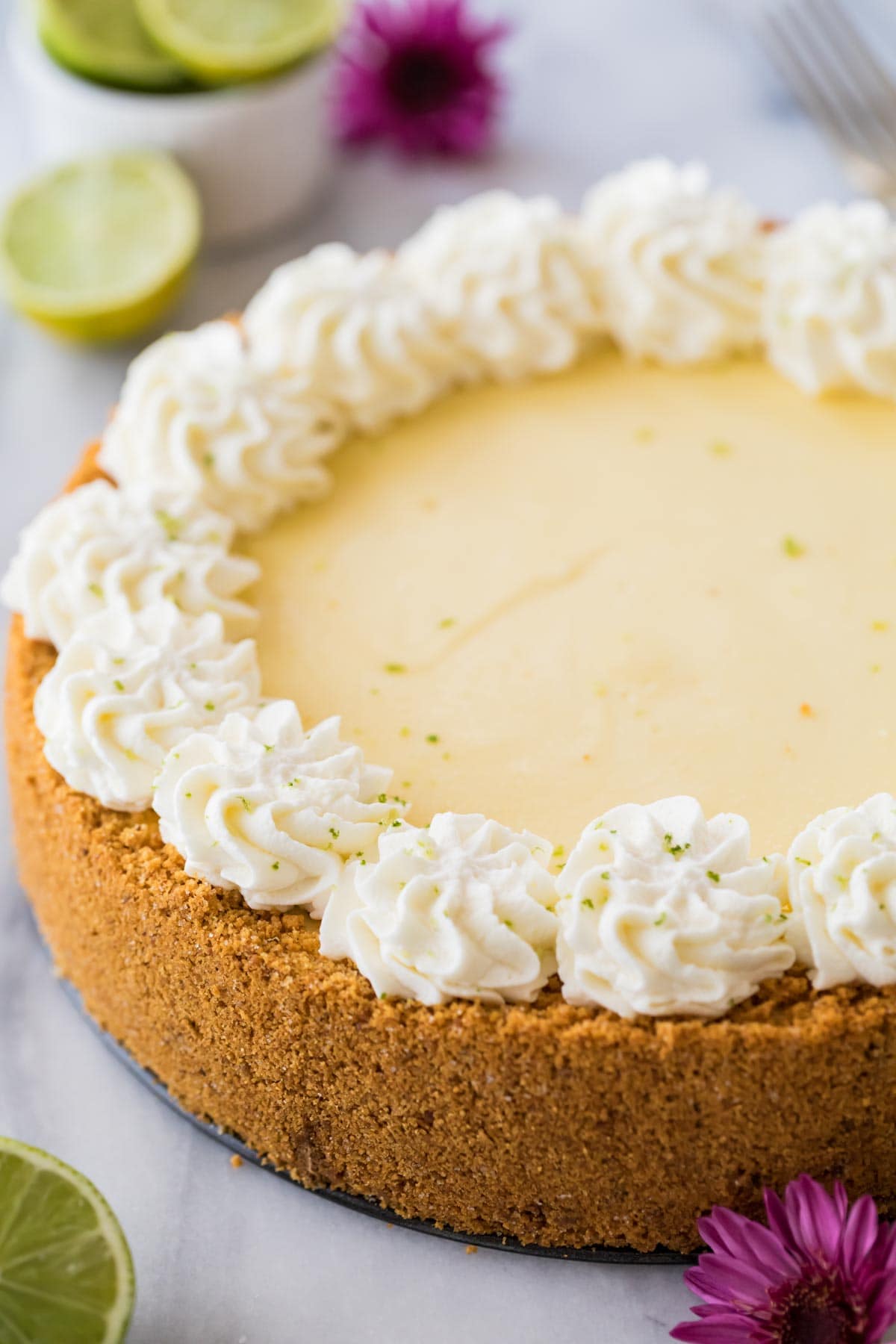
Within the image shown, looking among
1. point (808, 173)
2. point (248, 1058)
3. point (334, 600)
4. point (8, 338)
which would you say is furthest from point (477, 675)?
point (808, 173)

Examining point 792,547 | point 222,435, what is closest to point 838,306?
point 792,547

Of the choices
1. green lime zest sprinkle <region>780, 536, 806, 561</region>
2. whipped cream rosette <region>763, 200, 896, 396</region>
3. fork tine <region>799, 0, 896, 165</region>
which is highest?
whipped cream rosette <region>763, 200, 896, 396</region>

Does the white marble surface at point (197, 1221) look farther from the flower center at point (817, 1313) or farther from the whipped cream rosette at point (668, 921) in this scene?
the whipped cream rosette at point (668, 921)

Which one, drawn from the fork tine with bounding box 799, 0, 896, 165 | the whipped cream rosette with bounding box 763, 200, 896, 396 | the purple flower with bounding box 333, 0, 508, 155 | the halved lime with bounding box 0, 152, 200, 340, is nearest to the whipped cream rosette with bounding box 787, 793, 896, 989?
the whipped cream rosette with bounding box 763, 200, 896, 396

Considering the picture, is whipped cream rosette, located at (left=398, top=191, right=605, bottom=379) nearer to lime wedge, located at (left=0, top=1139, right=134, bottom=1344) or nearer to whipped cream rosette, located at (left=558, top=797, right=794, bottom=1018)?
whipped cream rosette, located at (left=558, top=797, right=794, bottom=1018)

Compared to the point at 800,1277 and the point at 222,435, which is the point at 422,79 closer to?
the point at 222,435

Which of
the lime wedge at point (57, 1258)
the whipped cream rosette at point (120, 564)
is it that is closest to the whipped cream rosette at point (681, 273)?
the whipped cream rosette at point (120, 564)
